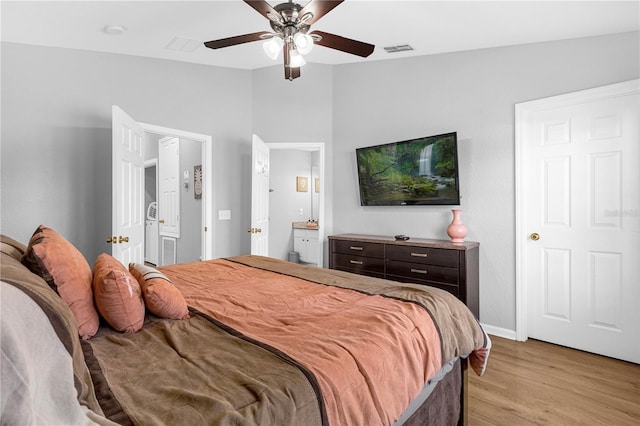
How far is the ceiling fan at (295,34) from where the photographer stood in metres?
2.14

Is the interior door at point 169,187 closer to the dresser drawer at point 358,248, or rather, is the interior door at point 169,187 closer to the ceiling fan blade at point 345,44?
the dresser drawer at point 358,248

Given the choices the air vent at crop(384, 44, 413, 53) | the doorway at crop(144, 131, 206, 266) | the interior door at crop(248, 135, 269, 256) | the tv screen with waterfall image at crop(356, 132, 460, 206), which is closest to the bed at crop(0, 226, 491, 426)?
the tv screen with waterfall image at crop(356, 132, 460, 206)

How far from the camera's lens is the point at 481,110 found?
355cm

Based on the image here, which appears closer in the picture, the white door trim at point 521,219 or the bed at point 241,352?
the bed at point 241,352

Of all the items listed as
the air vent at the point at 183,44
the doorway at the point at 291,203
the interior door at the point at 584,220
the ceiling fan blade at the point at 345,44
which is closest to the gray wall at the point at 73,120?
the air vent at the point at 183,44

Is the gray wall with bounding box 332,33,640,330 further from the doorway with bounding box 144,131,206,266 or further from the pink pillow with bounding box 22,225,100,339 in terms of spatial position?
the pink pillow with bounding box 22,225,100,339

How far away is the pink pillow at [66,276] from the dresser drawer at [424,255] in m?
2.82

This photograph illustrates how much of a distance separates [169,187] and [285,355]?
5.59 m

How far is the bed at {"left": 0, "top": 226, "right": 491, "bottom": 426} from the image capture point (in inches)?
31.4

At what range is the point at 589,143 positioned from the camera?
300cm

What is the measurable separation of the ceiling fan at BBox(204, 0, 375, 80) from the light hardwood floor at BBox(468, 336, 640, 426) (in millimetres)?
2426

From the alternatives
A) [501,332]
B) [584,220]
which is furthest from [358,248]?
[584,220]

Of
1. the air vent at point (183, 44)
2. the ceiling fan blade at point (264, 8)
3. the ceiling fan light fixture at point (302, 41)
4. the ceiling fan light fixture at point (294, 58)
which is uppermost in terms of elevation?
the air vent at point (183, 44)

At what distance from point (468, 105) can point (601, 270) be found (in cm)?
188
